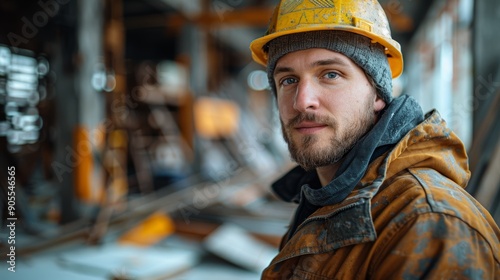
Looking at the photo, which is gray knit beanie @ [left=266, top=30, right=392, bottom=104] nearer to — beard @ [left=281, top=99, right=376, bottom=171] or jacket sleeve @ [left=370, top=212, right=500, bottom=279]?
beard @ [left=281, top=99, right=376, bottom=171]

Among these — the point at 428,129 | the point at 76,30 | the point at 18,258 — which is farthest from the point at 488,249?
the point at 76,30

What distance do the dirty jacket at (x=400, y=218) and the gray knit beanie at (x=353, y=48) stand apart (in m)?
0.15

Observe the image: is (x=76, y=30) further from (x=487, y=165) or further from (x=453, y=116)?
(x=487, y=165)

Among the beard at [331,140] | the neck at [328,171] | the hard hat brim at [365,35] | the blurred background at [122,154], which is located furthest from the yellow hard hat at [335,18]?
the blurred background at [122,154]

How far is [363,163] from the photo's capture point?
1.42 meters

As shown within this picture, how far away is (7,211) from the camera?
4340 mm

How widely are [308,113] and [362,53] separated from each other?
1.10 feet

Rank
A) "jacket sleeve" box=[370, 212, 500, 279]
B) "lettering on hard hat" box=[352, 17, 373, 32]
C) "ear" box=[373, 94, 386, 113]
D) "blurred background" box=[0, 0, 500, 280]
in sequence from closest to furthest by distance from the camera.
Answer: "jacket sleeve" box=[370, 212, 500, 279], "lettering on hard hat" box=[352, 17, 373, 32], "ear" box=[373, 94, 386, 113], "blurred background" box=[0, 0, 500, 280]

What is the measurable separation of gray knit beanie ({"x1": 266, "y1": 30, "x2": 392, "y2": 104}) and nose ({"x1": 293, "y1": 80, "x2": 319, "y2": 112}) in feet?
0.52

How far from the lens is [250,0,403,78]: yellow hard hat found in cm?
158

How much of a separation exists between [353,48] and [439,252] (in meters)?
0.86

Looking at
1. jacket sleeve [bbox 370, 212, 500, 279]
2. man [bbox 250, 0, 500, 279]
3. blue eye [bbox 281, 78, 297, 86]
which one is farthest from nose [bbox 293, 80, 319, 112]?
jacket sleeve [bbox 370, 212, 500, 279]

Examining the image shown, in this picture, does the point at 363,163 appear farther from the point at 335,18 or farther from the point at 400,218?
the point at 335,18

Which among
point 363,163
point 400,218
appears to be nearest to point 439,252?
point 400,218
